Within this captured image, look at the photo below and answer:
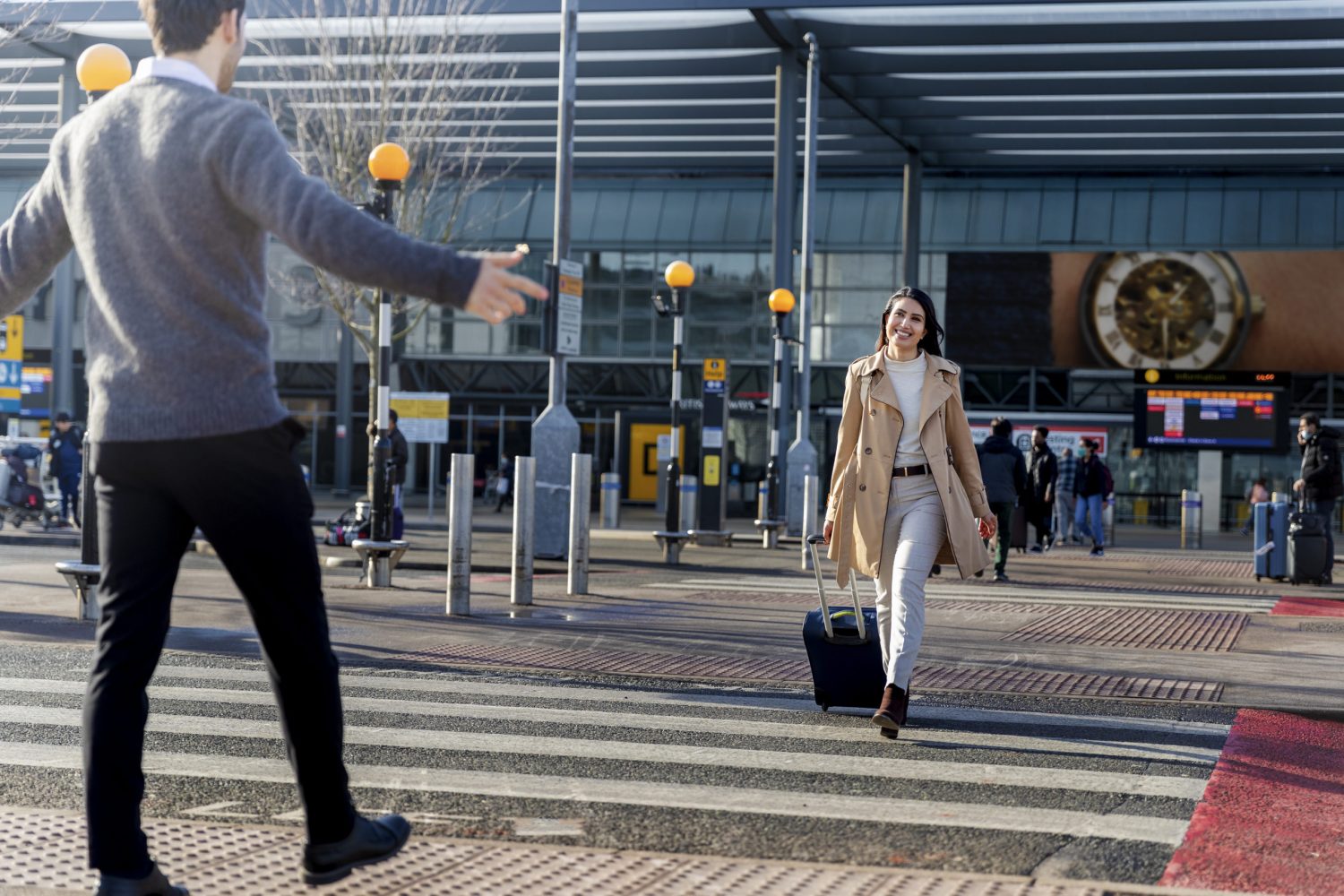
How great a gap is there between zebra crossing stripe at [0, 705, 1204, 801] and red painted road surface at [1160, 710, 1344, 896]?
21 centimetres

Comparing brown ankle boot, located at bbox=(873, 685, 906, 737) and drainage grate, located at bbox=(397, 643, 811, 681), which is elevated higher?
brown ankle boot, located at bbox=(873, 685, 906, 737)

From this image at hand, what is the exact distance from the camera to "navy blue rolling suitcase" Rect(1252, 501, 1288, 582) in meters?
18.5

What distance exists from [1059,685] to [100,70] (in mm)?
6858

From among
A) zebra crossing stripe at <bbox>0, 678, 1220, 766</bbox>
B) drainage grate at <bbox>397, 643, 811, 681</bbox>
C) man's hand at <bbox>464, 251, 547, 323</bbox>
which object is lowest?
drainage grate at <bbox>397, 643, 811, 681</bbox>

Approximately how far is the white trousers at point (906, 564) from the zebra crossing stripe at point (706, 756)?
0.74 metres

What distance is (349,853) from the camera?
11.3ft

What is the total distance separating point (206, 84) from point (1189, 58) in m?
29.1

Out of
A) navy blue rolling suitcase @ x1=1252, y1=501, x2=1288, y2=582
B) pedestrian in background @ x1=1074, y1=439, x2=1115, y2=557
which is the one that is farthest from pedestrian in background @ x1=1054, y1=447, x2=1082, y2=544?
navy blue rolling suitcase @ x1=1252, y1=501, x2=1288, y2=582

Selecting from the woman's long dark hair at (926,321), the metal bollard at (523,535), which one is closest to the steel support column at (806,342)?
the metal bollard at (523,535)

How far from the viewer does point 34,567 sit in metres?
16.0

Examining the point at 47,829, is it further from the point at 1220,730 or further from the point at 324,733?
the point at 1220,730

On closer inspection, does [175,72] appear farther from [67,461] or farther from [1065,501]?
[1065,501]

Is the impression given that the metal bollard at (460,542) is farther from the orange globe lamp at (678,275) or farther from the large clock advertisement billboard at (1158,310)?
the large clock advertisement billboard at (1158,310)

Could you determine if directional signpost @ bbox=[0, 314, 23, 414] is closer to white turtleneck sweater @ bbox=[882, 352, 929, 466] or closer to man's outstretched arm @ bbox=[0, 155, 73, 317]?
white turtleneck sweater @ bbox=[882, 352, 929, 466]
